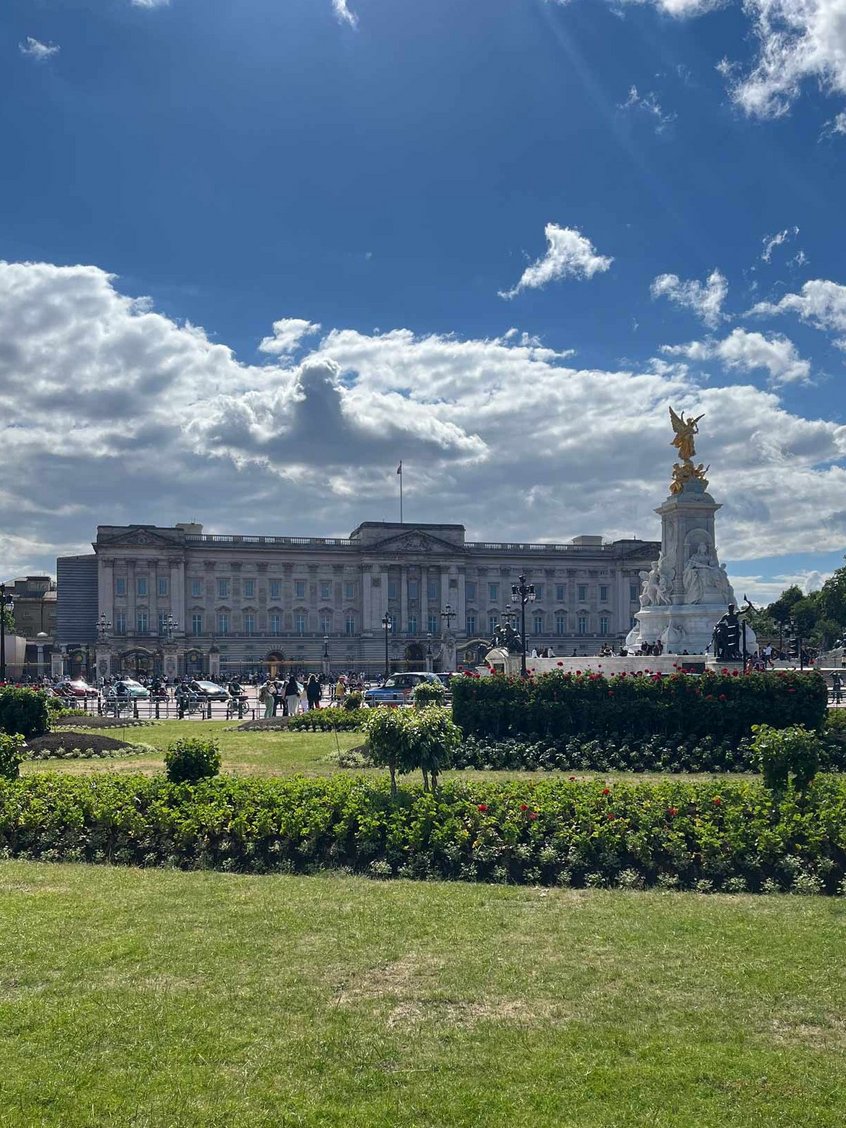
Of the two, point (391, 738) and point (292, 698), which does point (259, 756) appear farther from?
point (292, 698)

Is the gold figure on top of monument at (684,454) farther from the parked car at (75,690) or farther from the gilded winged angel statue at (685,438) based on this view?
the parked car at (75,690)

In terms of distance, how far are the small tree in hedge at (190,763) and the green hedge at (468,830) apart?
78cm

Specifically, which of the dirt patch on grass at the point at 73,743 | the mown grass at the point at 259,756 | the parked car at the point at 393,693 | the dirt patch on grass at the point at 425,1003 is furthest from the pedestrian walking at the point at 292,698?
the dirt patch on grass at the point at 425,1003

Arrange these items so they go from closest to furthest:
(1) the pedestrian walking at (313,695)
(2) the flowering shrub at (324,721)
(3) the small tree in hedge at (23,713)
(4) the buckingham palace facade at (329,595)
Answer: (3) the small tree in hedge at (23,713)
(2) the flowering shrub at (324,721)
(1) the pedestrian walking at (313,695)
(4) the buckingham palace facade at (329,595)

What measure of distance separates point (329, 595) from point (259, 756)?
84938 millimetres

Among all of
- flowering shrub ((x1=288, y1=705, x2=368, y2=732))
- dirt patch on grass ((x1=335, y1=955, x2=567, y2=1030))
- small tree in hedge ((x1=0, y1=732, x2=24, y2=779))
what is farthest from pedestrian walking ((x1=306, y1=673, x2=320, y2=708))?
dirt patch on grass ((x1=335, y1=955, x2=567, y2=1030))

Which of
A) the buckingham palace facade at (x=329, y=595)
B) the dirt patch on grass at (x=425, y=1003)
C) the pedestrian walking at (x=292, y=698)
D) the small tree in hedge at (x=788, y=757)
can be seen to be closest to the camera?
the dirt patch on grass at (x=425, y=1003)

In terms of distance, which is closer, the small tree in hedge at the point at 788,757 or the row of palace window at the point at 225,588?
the small tree in hedge at the point at 788,757

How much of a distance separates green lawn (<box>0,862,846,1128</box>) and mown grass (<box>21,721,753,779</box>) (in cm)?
894

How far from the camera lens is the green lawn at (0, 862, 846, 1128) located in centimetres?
529

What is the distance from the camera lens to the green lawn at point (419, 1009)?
5.29 m

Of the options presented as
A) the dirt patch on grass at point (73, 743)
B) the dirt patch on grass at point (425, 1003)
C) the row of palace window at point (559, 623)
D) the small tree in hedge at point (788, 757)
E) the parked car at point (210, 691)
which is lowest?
the dirt patch on grass at point (425, 1003)

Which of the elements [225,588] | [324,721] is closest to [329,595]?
[225,588]

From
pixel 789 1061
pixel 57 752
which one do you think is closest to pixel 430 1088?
pixel 789 1061
